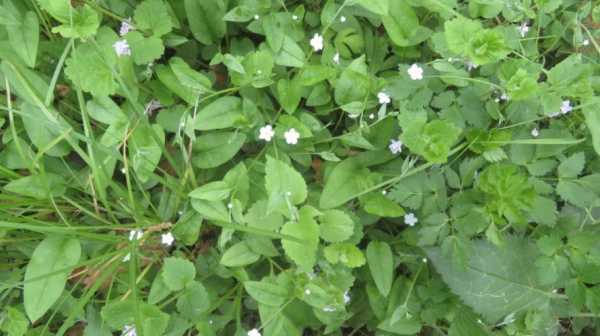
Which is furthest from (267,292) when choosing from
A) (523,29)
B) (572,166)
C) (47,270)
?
(523,29)

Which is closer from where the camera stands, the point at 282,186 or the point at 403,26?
the point at 282,186

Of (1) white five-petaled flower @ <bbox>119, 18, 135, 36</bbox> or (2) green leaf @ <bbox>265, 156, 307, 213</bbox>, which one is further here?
(1) white five-petaled flower @ <bbox>119, 18, 135, 36</bbox>

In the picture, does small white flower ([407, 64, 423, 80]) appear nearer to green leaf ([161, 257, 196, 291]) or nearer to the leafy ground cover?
the leafy ground cover

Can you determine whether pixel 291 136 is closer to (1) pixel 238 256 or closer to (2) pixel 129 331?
(1) pixel 238 256

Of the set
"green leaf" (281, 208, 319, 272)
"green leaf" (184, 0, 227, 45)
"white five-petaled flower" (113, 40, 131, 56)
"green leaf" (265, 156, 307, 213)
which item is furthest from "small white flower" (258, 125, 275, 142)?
"white five-petaled flower" (113, 40, 131, 56)

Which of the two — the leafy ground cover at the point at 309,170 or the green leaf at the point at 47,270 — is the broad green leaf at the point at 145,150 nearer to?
the leafy ground cover at the point at 309,170

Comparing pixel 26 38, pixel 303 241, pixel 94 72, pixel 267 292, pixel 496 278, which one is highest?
pixel 26 38

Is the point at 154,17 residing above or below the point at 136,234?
above
